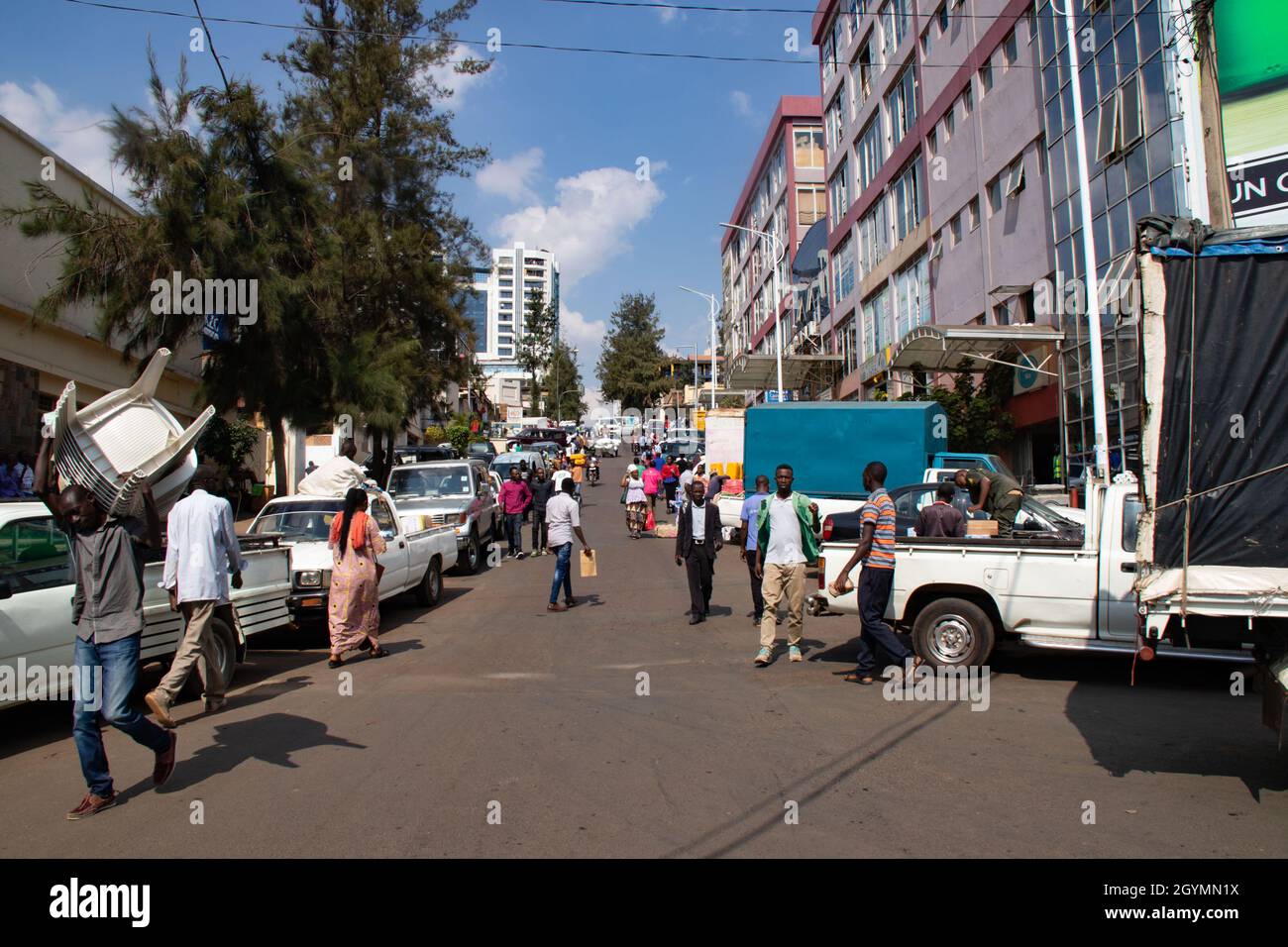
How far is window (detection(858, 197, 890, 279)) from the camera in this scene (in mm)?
36031

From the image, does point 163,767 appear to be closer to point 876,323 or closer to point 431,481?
point 431,481

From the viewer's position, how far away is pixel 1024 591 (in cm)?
874

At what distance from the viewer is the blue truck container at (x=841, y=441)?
66.7 ft

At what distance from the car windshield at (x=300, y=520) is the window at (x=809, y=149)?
143ft

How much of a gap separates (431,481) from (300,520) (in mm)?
6729

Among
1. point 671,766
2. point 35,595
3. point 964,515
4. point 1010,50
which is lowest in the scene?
point 671,766

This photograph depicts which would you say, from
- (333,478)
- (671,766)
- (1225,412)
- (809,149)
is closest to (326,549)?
(333,478)

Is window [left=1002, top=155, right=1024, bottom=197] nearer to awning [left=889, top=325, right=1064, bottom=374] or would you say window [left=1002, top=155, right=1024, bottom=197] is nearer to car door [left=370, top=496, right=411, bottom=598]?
awning [left=889, top=325, right=1064, bottom=374]

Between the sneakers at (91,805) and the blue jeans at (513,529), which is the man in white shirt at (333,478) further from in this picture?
the sneakers at (91,805)

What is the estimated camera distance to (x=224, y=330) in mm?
16125

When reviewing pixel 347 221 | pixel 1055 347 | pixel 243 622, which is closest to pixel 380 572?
pixel 243 622
